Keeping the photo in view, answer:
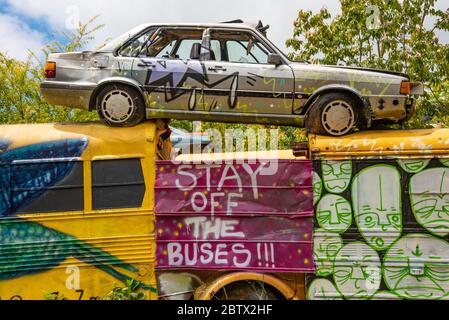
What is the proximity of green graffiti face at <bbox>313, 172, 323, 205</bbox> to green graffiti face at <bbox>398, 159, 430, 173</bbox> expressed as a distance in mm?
821

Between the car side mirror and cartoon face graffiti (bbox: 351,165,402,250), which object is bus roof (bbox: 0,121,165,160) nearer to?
the car side mirror

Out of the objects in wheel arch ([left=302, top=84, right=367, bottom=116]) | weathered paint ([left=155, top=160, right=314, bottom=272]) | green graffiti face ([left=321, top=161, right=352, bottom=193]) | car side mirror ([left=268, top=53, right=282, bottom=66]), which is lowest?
weathered paint ([left=155, top=160, right=314, bottom=272])

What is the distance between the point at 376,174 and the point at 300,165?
0.76 meters

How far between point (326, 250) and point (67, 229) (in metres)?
2.71

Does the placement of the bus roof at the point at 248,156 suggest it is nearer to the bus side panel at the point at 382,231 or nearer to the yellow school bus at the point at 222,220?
the yellow school bus at the point at 222,220

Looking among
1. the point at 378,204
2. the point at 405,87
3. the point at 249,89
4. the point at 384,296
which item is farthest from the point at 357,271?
the point at 249,89

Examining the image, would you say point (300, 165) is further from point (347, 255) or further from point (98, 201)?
point (98, 201)

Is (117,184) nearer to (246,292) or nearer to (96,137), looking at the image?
(96,137)

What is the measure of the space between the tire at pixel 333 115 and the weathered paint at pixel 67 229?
6.10 feet

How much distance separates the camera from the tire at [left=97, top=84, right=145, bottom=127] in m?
5.83

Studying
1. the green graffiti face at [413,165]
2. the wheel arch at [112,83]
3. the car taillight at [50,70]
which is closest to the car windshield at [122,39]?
the wheel arch at [112,83]

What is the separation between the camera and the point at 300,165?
17.2 feet

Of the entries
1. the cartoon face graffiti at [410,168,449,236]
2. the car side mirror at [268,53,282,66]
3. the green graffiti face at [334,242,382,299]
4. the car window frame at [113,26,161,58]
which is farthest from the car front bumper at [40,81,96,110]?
the cartoon face graffiti at [410,168,449,236]

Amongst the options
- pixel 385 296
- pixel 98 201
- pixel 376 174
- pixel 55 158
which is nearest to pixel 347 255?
pixel 385 296
